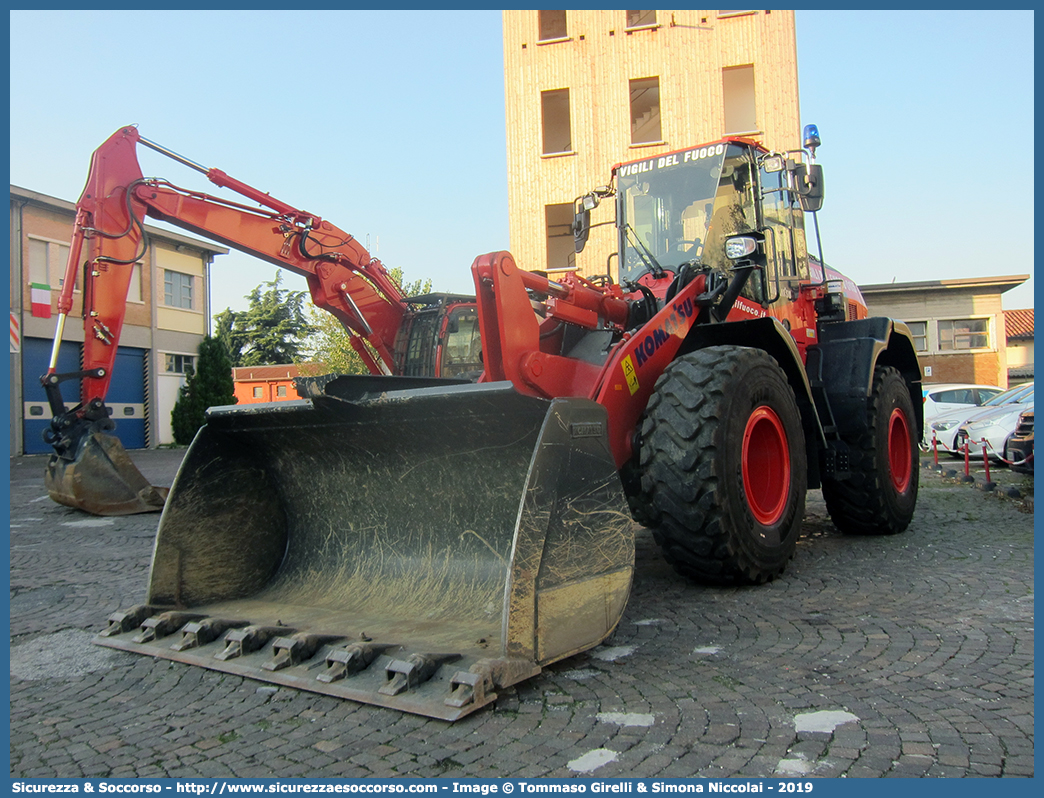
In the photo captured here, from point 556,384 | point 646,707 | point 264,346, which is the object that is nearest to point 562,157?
point 556,384

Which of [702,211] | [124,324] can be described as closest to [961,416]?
[702,211]

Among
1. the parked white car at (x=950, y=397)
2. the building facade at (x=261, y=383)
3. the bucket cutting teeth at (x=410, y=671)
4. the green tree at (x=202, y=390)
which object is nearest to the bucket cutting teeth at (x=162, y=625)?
the bucket cutting teeth at (x=410, y=671)

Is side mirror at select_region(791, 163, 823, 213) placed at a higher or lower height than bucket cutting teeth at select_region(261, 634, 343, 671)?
higher

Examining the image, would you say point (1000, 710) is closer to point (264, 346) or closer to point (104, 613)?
point (104, 613)

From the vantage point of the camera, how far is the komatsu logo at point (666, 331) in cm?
433

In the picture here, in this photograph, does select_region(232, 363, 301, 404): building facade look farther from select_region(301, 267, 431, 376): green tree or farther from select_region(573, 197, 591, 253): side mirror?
select_region(573, 197, 591, 253): side mirror

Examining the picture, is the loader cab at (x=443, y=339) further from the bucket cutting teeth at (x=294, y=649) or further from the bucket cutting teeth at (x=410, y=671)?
the bucket cutting teeth at (x=410, y=671)

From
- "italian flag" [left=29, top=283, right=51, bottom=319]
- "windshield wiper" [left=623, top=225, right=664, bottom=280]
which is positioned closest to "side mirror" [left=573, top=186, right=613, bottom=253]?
"windshield wiper" [left=623, top=225, right=664, bottom=280]

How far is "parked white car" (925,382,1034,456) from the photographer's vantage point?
42.7 ft

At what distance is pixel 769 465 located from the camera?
4805mm

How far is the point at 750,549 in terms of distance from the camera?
4.23 metres

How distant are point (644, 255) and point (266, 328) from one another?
173ft

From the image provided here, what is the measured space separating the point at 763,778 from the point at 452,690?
3.46ft

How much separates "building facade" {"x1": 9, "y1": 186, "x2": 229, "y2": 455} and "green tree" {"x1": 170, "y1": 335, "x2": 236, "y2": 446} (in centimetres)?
75
